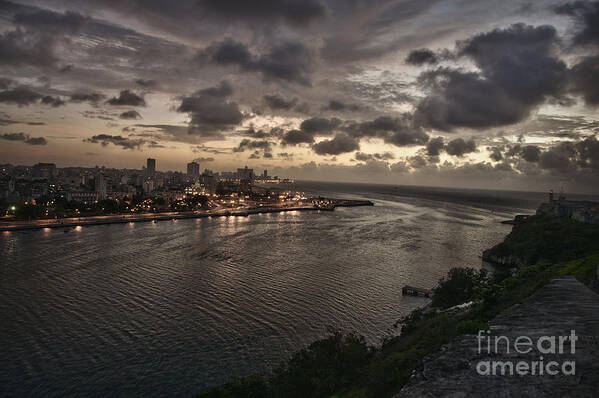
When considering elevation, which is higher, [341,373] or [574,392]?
[574,392]

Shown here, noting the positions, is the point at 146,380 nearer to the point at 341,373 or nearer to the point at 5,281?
the point at 341,373

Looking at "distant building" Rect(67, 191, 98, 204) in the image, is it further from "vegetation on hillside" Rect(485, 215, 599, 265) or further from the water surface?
"vegetation on hillside" Rect(485, 215, 599, 265)

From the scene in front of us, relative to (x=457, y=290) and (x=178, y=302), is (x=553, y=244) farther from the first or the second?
(x=178, y=302)

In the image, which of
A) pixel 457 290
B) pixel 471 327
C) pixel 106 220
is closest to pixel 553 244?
pixel 457 290

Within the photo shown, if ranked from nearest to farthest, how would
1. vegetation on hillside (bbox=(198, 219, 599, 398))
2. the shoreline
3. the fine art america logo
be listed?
the fine art america logo, vegetation on hillside (bbox=(198, 219, 599, 398)), the shoreline

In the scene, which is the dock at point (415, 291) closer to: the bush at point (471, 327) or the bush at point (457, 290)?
the bush at point (457, 290)

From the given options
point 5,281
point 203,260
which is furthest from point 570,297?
point 5,281

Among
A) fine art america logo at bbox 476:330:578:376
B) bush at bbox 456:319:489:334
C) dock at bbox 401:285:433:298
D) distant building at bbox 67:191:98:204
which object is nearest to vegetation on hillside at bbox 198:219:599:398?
bush at bbox 456:319:489:334

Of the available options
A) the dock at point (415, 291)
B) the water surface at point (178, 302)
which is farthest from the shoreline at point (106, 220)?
the dock at point (415, 291)
